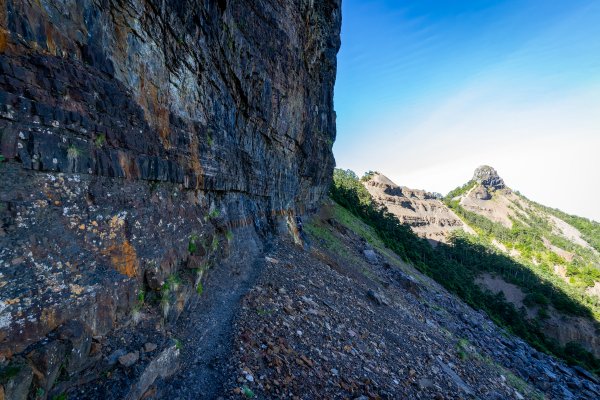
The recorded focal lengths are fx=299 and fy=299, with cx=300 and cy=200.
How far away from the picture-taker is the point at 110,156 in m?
6.23

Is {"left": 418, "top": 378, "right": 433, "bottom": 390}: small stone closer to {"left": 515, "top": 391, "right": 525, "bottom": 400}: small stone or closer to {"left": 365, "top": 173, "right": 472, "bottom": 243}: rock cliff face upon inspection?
{"left": 515, "top": 391, "right": 525, "bottom": 400}: small stone

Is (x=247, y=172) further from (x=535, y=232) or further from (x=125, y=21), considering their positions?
(x=535, y=232)

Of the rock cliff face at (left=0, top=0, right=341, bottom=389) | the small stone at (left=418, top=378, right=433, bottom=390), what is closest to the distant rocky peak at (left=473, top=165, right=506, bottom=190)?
the small stone at (left=418, top=378, right=433, bottom=390)

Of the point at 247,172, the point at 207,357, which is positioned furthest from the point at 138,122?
the point at 247,172

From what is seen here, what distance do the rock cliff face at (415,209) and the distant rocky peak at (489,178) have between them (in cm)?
6155

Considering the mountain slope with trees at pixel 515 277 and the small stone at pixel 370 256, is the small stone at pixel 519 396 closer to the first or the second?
the small stone at pixel 370 256

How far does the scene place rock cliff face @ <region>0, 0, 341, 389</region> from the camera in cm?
445

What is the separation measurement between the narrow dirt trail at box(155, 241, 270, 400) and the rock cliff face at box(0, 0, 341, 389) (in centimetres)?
66

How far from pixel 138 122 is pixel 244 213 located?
8.28 m

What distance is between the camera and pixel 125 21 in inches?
279

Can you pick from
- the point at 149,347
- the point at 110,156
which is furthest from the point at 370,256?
the point at 110,156

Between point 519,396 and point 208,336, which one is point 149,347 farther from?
point 519,396

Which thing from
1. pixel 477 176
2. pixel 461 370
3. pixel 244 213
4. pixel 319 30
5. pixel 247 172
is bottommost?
pixel 461 370

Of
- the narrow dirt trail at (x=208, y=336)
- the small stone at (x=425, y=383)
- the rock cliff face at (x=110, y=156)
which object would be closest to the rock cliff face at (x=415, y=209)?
the small stone at (x=425, y=383)
